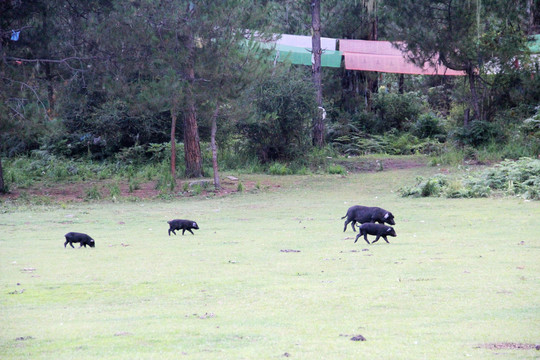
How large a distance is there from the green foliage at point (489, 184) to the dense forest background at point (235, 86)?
693cm

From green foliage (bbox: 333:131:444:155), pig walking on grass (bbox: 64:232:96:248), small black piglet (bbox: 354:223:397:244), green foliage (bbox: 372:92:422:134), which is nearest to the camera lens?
small black piglet (bbox: 354:223:397:244)

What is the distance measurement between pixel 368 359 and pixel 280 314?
1.79 m

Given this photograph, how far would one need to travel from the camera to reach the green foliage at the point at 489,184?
20.0 m

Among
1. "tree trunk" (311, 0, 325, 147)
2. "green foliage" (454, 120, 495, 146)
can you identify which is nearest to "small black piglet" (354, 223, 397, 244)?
"tree trunk" (311, 0, 325, 147)

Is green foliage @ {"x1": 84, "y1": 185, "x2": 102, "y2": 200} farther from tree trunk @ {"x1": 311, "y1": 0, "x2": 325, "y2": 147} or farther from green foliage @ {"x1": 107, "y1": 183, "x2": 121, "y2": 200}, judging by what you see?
tree trunk @ {"x1": 311, "y1": 0, "x2": 325, "y2": 147}

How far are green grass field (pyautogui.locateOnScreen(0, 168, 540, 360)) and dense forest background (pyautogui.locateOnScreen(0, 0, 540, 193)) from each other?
829 cm

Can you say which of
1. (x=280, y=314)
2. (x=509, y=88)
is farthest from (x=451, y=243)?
(x=509, y=88)

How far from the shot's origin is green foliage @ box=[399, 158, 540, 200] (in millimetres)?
20000

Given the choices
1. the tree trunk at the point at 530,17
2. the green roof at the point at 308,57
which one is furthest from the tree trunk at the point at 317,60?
the tree trunk at the point at 530,17

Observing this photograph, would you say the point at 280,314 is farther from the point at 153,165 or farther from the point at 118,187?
the point at 153,165

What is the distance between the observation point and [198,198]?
75.3ft

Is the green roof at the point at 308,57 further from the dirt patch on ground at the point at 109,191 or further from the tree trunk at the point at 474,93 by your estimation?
the dirt patch on ground at the point at 109,191

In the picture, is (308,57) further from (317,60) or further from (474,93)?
(474,93)

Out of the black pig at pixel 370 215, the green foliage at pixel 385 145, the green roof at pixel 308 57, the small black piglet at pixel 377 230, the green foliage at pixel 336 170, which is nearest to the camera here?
the small black piglet at pixel 377 230
